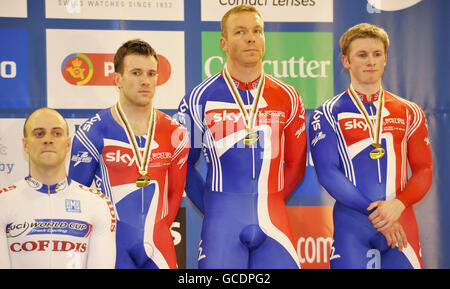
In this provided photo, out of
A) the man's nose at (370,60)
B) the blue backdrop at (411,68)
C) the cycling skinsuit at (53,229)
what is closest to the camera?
Result: the cycling skinsuit at (53,229)

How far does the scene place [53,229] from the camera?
2.75m

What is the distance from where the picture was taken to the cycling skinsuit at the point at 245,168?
3.23 m

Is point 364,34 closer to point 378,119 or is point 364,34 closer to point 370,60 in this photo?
point 370,60

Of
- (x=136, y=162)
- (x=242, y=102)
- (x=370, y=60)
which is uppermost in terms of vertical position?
(x=370, y=60)

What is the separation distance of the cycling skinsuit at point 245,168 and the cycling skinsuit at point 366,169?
22cm

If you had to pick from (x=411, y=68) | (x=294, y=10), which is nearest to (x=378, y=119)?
(x=411, y=68)

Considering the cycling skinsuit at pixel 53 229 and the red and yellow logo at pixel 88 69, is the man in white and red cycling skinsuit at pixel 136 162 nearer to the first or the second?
the cycling skinsuit at pixel 53 229

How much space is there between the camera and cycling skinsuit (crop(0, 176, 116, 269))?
272 cm

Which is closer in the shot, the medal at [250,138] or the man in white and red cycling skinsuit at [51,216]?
the man in white and red cycling skinsuit at [51,216]

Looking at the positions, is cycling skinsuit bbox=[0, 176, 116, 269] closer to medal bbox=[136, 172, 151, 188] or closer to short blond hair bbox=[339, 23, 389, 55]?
medal bbox=[136, 172, 151, 188]

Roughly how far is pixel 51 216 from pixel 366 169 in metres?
2.07

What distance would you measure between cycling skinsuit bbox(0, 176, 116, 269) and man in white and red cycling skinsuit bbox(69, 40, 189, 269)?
316 mm

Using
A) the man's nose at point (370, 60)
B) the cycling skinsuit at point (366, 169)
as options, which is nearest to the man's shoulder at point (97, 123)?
the cycling skinsuit at point (366, 169)

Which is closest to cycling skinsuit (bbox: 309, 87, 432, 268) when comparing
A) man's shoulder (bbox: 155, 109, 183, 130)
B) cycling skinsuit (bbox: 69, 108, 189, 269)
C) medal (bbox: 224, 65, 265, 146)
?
medal (bbox: 224, 65, 265, 146)
